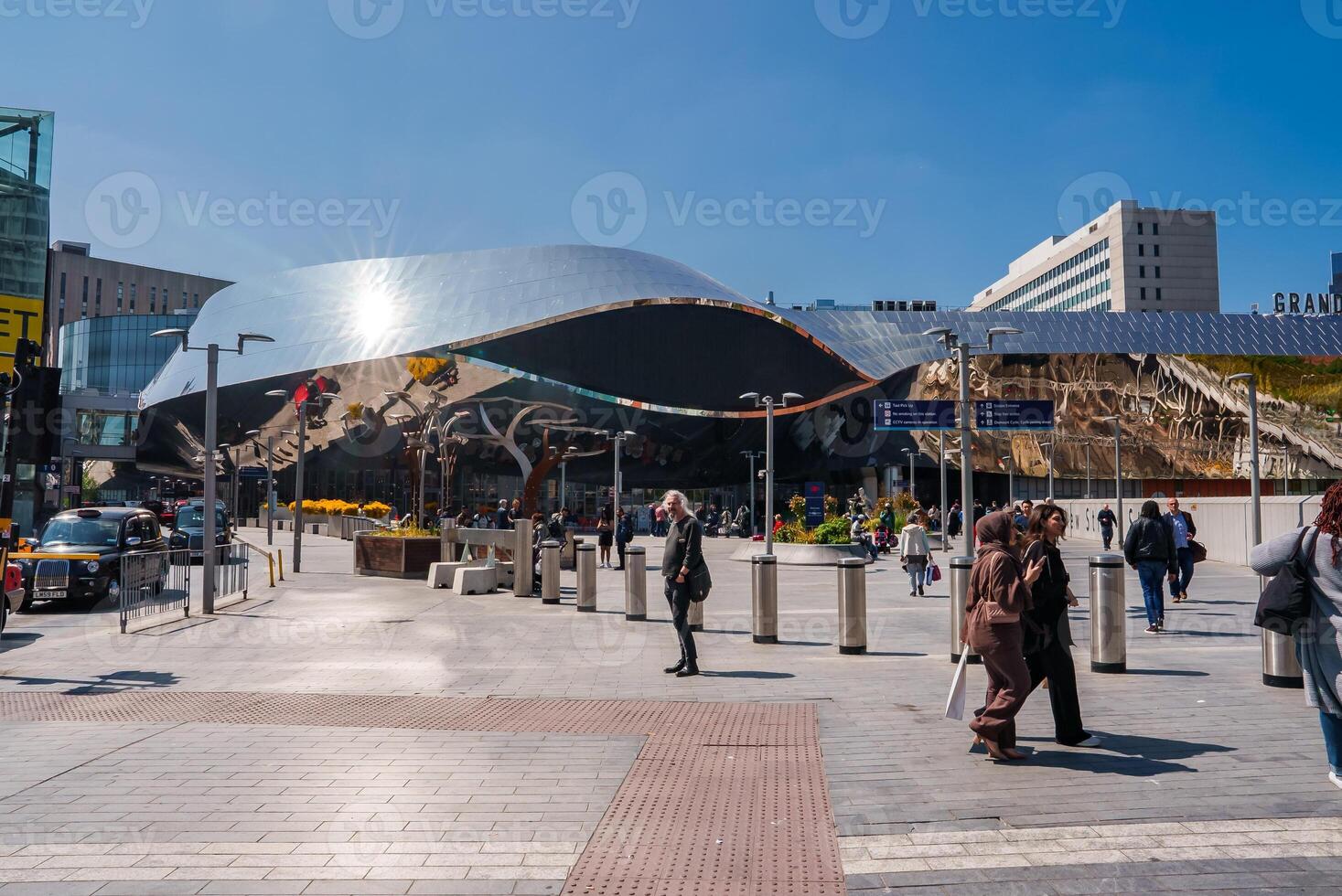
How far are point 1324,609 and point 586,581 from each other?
37.1 feet

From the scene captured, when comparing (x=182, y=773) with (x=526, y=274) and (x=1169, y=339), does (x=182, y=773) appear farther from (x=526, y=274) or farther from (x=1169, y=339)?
(x=1169, y=339)

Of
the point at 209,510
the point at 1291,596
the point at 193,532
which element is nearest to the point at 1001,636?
the point at 1291,596

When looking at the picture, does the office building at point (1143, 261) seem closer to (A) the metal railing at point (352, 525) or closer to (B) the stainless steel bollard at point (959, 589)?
(A) the metal railing at point (352, 525)

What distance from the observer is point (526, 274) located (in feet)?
226

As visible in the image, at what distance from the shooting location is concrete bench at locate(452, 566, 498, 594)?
59.9 ft

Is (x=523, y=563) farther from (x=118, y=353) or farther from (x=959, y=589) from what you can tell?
(x=118, y=353)

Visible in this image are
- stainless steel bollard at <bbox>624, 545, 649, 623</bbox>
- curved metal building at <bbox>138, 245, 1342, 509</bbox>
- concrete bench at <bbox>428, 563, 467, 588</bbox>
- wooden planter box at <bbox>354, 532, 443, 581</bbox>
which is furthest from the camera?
curved metal building at <bbox>138, 245, 1342, 509</bbox>

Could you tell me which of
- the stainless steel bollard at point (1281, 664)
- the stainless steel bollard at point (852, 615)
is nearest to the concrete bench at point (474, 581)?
the stainless steel bollard at point (852, 615)

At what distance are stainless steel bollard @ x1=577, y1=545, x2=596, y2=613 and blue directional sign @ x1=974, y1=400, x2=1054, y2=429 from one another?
22.2 ft

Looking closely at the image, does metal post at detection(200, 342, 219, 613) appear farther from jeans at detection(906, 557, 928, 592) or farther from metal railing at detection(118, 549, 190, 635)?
jeans at detection(906, 557, 928, 592)

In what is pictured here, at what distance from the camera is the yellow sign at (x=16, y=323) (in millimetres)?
11219

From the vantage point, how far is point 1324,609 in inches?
209

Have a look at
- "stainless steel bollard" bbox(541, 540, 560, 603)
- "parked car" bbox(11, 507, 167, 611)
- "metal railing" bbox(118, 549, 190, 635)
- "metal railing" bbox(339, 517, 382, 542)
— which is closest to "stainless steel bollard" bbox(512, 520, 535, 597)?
"stainless steel bollard" bbox(541, 540, 560, 603)

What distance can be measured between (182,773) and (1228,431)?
81.0 meters
